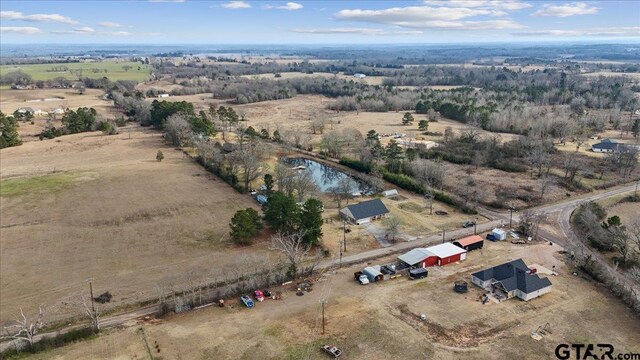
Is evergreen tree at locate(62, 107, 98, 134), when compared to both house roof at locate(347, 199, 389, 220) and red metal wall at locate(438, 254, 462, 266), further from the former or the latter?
red metal wall at locate(438, 254, 462, 266)

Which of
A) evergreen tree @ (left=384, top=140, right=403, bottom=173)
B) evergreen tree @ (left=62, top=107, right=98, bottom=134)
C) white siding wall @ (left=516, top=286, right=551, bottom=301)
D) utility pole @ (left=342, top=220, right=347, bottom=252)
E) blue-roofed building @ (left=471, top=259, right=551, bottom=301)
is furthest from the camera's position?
evergreen tree @ (left=62, top=107, right=98, bottom=134)

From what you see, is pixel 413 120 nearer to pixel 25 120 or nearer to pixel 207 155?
pixel 207 155

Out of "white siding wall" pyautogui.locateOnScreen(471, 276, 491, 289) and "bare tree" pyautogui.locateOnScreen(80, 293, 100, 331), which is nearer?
"bare tree" pyautogui.locateOnScreen(80, 293, 100, 331)

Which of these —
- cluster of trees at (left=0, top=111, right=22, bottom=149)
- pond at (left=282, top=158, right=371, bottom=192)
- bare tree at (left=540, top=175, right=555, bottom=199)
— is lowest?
pond at (left=282, top=158, right=371, bottom=192)

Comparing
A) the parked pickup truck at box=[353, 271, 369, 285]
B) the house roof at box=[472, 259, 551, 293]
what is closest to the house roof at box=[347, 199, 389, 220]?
the parked pickup truck at box=[353, 271, 369, 285]

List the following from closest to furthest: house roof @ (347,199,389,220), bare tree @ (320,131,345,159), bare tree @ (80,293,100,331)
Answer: bare tree @ (80,293,100,331), house roof @ (347,199,389,220), bare tree @ (320,131,345,159)

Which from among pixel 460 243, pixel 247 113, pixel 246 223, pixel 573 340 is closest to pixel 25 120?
pixel 247 113

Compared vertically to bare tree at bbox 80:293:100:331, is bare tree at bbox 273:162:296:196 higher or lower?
higher
